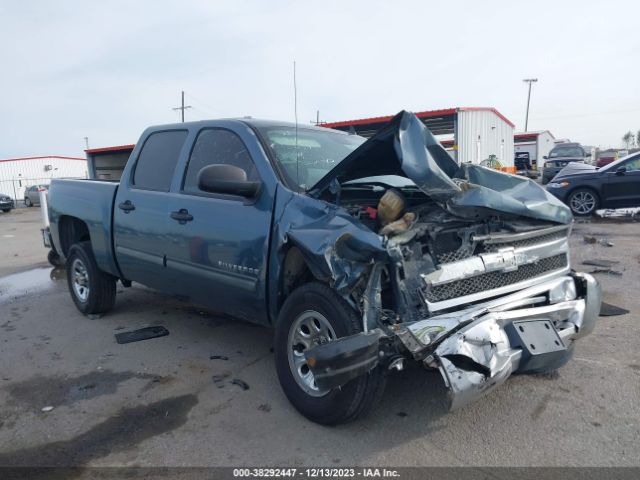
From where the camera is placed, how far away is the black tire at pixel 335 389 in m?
2.89

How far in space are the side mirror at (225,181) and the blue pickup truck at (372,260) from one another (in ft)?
0.03

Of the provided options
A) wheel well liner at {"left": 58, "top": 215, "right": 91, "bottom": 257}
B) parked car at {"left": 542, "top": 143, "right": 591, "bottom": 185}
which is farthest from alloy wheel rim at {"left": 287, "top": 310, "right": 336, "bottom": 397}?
parked car at {"left": 542, "top": 143, "right": 591, "bottom": 185}

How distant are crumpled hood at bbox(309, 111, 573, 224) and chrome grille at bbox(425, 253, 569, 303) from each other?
0.98 ft

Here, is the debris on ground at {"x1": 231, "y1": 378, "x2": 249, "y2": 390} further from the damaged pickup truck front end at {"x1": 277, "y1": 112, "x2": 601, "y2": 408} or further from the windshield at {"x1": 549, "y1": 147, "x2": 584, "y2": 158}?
the windshield at {"x1": 549, "y1": 147, "x2": 584, "y2": 158}

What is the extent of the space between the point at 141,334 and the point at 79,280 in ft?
4.42

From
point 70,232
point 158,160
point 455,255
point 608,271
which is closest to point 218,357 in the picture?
point 158,160

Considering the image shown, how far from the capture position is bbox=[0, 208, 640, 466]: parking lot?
287 cm

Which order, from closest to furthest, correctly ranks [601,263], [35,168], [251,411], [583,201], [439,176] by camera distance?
1. [439,176]
2. [251,411]
3. [601,263]
4. [583,201]
5. [35,168]

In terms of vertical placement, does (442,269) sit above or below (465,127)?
below

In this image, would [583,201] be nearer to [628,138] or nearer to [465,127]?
[465,127]

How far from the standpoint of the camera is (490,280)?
3.05 metres

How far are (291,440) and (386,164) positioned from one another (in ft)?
5.98

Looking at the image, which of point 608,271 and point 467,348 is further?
point 608,271

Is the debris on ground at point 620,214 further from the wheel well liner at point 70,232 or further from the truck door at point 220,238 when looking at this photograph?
the wheel well liner at point 70,232
